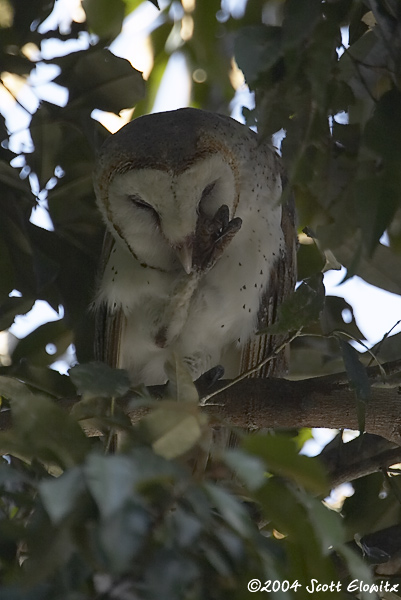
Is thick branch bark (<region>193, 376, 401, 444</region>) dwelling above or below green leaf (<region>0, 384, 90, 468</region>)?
below

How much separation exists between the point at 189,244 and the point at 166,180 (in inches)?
7.0

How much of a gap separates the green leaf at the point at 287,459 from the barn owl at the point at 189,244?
1.33m

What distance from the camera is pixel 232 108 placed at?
2.93m

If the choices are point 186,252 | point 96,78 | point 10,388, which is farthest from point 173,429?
point 96,78

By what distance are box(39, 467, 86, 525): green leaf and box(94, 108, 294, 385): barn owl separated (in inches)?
57.4

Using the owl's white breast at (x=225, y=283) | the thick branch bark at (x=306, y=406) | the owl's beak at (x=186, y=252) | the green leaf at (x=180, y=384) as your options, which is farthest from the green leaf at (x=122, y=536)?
the owl's white breast at (x=225, y=283)

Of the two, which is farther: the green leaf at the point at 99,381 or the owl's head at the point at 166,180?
the owl's head at the point at 166,180

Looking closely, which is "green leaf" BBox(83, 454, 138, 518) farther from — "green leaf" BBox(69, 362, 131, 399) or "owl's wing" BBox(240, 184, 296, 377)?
"owl's wing" BBox(240, 184, 296, 377)

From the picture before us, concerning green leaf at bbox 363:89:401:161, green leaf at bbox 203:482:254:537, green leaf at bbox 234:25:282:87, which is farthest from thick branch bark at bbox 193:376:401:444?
green leaf at bbox 203:482:254:537

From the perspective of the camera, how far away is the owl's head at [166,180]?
2.23 metres

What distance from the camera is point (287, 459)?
3.05 feet

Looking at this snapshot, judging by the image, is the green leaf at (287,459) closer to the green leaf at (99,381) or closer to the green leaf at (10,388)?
the green leaf at (99,381)

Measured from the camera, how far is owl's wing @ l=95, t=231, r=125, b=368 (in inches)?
101

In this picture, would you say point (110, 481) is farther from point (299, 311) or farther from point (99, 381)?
point (299, 311)
